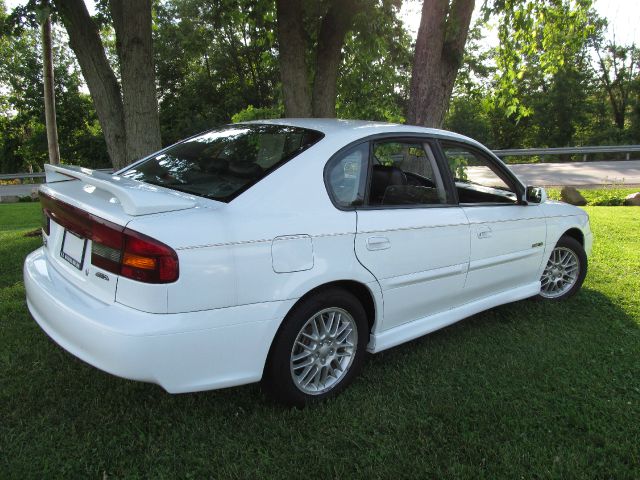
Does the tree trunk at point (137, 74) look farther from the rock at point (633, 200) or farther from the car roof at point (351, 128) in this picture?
the rock at point (633, 200)

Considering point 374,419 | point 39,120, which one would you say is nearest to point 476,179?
point 374,419

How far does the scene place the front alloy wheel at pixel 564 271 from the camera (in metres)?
4.54

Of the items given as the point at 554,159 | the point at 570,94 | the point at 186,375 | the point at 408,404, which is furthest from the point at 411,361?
the point at 570,94

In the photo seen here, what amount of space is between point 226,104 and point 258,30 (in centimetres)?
2432

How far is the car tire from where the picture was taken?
4535mm

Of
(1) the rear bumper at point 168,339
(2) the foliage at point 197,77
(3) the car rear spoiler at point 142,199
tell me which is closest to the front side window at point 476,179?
(1) the rear bumper at point 168,339

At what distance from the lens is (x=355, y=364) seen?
300 centimetres

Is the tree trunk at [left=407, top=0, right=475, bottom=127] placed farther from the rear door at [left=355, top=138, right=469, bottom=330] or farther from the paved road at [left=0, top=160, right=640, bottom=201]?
the paved road at [left=0, top=160, right=640, bottom=201]

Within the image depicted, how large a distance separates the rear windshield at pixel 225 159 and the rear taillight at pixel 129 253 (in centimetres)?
48

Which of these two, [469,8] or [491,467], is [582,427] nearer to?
[491,467]

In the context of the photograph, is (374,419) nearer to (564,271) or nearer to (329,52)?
(564,271)

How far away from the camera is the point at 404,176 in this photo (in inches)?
141

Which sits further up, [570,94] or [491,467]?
[570,94]

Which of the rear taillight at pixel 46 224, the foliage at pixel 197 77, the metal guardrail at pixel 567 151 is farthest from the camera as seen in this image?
the foliage at pixel 197 77
